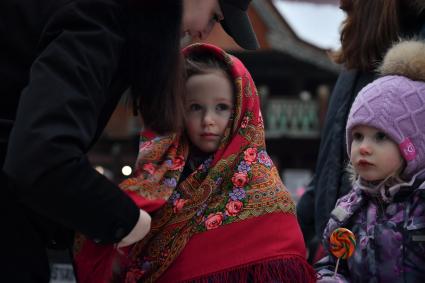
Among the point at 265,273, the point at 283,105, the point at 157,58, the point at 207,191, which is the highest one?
the point at 157,58

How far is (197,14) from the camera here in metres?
1.90

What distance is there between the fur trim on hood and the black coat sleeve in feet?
3.55

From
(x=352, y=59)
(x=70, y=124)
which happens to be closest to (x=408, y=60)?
(x=352, y=59)

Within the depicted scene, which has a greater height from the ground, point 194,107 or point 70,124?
point 70,124

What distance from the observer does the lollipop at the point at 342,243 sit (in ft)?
7.27

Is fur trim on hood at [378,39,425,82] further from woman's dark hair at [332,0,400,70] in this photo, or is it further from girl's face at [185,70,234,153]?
girl's face at [185,70,234,153]

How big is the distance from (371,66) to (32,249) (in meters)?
1.49

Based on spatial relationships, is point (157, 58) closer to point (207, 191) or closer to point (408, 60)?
point (207, 191)

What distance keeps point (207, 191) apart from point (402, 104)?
2.20 ft

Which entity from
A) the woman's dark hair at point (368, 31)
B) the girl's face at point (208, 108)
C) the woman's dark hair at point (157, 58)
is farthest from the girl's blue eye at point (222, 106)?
the woman's dark hair at point (368, 31)

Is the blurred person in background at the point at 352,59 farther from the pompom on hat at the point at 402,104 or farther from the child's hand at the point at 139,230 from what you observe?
the child's hand at the point at 139,230

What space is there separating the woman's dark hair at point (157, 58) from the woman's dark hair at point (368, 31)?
106 centimetres

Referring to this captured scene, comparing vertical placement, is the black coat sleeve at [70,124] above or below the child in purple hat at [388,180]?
above

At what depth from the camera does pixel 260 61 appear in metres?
20.5
